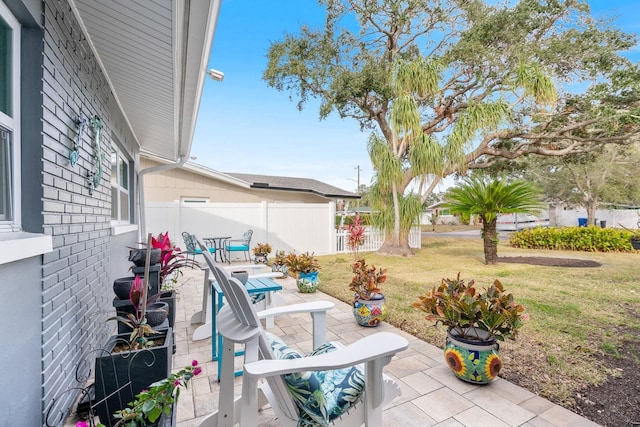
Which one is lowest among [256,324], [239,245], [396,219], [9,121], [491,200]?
[239,245]

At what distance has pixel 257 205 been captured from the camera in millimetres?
9711

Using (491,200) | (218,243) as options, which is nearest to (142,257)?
(218,243)

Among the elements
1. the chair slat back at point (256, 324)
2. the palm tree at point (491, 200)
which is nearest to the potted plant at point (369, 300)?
the chair slat back at point (256, 324)

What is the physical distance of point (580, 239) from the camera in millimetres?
10289

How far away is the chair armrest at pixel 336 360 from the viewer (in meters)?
1.25

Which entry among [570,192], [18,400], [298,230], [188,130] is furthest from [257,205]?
[570,192]

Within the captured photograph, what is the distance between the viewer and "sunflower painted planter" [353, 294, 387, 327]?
3.58m

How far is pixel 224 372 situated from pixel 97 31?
9.68ft

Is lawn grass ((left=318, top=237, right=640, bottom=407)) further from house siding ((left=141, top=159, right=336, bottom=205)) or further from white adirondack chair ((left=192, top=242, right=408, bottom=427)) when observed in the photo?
house siding ((left=141, top=159, right=336, bottom=205))

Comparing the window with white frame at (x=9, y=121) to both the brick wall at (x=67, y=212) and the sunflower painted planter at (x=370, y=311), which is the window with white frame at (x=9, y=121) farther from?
the sunflower painted planter at (x=370, y=311)

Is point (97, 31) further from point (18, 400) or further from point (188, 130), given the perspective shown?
point (18, 400)

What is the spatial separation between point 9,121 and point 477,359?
3277 mm

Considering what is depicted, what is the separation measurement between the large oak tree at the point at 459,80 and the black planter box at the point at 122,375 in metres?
8.36

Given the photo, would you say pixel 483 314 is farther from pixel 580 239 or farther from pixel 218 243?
pixel 580 239
